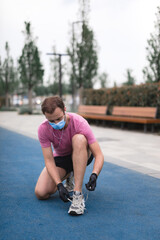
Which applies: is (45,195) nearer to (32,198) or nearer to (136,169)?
(32,198)

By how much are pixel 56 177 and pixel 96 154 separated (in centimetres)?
49

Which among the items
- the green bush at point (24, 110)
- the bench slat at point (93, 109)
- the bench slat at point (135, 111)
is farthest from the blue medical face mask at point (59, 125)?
the green bush at point (24, 110)

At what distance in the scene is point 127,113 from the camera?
13.0 meters

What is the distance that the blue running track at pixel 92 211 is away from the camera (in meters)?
2.91

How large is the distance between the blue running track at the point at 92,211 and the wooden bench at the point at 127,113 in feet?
20.4

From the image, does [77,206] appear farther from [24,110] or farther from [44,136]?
[24,110]

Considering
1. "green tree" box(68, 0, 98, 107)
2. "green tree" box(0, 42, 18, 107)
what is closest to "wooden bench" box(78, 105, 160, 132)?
"green tree" box(68, 0, 98, 107)

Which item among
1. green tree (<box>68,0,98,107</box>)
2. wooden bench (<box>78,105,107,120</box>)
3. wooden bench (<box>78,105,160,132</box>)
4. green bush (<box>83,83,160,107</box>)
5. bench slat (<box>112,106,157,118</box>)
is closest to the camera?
wooden bench (<box>78,105,160,132</box>)

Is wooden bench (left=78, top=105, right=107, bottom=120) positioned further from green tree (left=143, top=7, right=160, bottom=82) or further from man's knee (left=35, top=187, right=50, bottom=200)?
man's knee (left=35, top=187, right=50, bottom=200)

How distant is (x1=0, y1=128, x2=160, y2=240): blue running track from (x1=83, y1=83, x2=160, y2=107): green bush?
7064mm

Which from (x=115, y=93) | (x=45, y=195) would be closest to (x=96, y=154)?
(x=45, y=195)

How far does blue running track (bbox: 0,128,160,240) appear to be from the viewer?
9.56 feet

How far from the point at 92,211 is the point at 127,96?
10.4 m

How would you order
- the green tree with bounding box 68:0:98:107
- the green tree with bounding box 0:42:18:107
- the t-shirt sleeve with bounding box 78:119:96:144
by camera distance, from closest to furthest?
the t-shirt sleeve with bounding box 78:119:96:144 → the green tree with bounding box 68:0:98:107 → the green tree with bounding box 0:42:18:107
